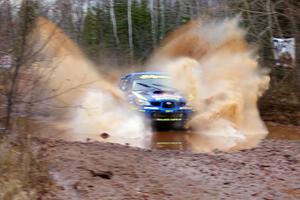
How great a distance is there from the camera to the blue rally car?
666 inches

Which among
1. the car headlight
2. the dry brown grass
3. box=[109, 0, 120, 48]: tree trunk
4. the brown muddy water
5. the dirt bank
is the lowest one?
the brown muddy water

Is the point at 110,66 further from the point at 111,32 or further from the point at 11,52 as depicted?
the point at 11,52

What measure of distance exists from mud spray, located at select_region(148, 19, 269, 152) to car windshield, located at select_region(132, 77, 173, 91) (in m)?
0.39

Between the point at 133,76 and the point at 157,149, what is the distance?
624cm

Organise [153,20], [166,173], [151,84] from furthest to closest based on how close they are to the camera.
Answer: [153,20], [151,84], [166,173]

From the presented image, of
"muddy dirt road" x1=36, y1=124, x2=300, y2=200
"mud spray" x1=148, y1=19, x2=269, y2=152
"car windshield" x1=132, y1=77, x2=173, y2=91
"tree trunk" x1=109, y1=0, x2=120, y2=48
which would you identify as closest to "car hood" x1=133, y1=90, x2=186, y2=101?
"car windshield" x1=132, y1=77, x2=173, y2=91

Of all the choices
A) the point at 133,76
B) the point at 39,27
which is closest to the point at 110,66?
the point at 133,76

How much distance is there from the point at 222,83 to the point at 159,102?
13.1 ft

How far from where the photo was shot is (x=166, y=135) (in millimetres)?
16188

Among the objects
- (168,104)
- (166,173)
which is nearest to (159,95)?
(168,104)

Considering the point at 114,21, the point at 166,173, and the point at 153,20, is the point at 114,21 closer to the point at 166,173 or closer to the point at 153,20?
the point at 153,20

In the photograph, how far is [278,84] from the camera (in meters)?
22.4

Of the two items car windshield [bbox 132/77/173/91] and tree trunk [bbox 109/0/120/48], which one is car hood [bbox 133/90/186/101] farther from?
tree trunk [bbox 109/0/120/48]

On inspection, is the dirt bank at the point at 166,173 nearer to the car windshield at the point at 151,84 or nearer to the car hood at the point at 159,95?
the car hood at the point at 159,95
